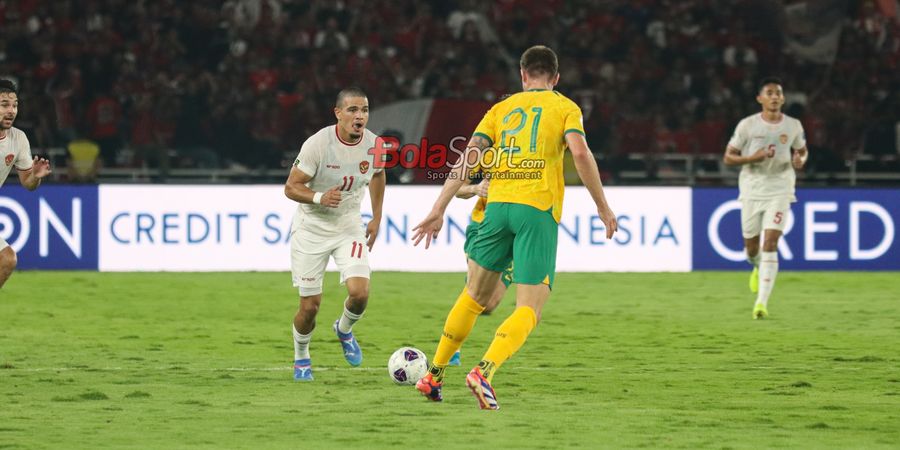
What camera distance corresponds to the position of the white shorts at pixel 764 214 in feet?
46.5

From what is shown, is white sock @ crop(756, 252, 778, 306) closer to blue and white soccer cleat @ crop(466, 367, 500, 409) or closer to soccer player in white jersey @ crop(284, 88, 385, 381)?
soccer player in white jersey @ crop(284, 88, 385, 381)

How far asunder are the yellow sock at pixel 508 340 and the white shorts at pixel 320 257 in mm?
2001

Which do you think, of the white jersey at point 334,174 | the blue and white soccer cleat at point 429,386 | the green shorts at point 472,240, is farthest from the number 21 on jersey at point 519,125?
the white jersey at point 334,174

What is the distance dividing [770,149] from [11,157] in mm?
7368

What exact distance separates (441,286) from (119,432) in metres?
9.97

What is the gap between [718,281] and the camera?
58.6 ft

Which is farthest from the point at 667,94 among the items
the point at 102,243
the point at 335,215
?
the point at 335,215

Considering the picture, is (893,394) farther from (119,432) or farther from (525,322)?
(119,432)

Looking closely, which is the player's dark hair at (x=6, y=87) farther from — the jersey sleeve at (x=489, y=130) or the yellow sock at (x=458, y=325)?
the yellow sock at (x=458, y=325)

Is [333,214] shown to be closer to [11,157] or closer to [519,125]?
[519,125]

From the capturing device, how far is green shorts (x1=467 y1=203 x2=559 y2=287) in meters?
7.92

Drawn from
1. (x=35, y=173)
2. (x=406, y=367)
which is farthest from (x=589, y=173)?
(x=35, y=173)

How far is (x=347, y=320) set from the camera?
9.96 meters

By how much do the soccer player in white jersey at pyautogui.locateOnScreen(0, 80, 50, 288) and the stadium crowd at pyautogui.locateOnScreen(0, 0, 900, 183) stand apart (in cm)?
992
